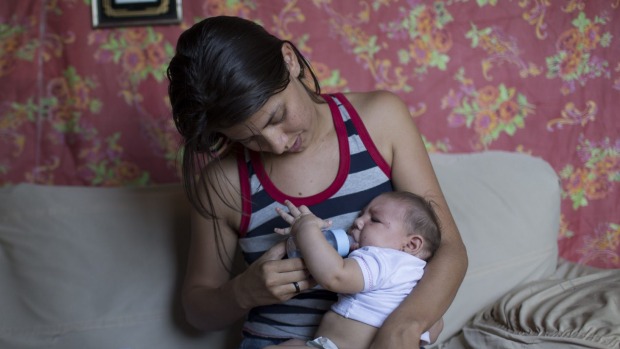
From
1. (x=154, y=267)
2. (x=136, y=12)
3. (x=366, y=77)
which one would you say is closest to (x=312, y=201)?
(x=154, y=267)

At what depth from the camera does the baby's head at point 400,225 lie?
1328 millimetres

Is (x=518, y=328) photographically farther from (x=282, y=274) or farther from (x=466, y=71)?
(x=466, y=71)

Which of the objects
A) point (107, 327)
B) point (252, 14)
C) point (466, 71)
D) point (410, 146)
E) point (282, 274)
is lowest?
point (107, 327)

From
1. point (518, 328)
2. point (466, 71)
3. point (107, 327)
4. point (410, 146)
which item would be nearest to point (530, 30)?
point (466, 71)

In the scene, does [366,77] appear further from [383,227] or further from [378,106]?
[383,227]

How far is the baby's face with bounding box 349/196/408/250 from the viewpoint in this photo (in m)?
1.33

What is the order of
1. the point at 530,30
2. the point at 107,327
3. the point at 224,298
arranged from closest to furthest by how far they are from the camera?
the point at 224,298 → the point at 107,327 → the point at 530,30

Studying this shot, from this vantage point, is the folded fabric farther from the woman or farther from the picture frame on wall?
the picture frame on wall

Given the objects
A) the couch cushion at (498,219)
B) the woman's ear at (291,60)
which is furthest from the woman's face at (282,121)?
the couch cushion at (498,219)

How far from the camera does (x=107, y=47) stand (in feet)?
6.75

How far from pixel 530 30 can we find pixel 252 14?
85cm

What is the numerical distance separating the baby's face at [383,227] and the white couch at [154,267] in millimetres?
410

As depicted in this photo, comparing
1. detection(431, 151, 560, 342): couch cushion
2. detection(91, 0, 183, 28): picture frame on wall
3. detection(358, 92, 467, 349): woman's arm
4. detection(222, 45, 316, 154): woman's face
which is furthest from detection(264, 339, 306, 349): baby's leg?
detection(91, 0, 183, 28): picture frame on wall

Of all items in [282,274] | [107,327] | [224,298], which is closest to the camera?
[282,274]
